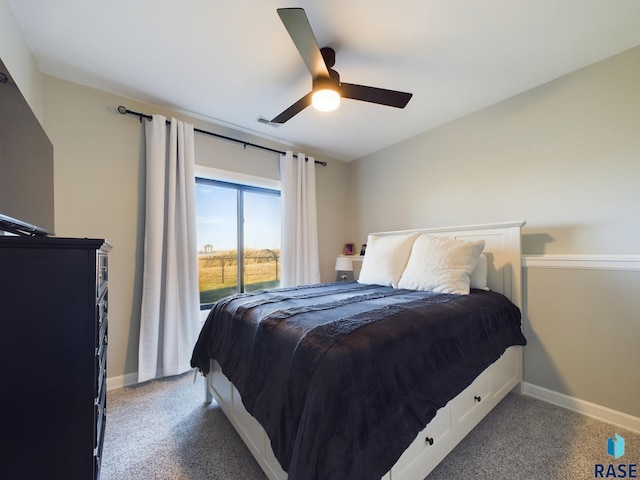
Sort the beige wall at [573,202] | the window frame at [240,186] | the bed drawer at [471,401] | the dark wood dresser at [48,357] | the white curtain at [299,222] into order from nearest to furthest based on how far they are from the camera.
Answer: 1. the dark wood dresser at [48,357]
2. the bed drawer at [471,401]
3. the beige wall at [573,202]
4. the window frame at [240,186]
5. the white curtain at [299,222]

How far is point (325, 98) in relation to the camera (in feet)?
5.70

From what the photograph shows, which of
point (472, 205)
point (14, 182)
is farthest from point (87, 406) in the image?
point (472, 205)

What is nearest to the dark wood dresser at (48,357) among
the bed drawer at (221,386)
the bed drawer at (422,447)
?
the bed drawer at (221,386)

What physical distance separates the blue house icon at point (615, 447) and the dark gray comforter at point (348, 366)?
69 cm

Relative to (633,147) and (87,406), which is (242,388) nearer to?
(87,406)

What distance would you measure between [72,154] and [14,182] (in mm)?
1261

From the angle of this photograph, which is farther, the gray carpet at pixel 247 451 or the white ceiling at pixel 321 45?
the white ceiling at pixel 321 45

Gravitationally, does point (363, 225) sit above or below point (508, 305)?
above

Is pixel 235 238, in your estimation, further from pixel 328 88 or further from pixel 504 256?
pixel 504 256

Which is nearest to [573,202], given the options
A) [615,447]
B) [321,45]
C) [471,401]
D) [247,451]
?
[615,447]

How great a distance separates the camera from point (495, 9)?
1514mm

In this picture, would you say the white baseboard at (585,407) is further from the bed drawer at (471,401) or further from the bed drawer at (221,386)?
the bed drawer at (221,386)

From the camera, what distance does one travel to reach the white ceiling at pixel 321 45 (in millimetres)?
1517

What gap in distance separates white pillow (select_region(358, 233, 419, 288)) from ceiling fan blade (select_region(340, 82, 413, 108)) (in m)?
1.22
